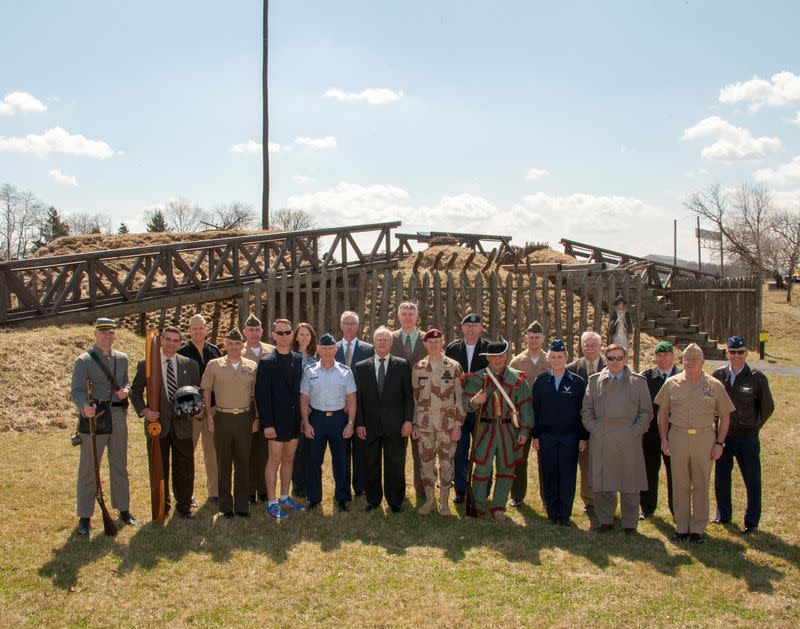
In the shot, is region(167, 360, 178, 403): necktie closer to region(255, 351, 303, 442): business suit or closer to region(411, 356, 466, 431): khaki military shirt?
region(255, 351, 303, 442): business suit

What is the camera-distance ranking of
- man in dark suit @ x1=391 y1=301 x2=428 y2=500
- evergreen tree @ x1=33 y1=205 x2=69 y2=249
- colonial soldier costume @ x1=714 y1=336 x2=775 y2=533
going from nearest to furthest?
1. colonial soldier costume @ x1=714 y1=336 x2=775 y2=533
2. man in dark suit @ x1=391 y1=301 x2=428 y2=500
3. evergreen tree @ x1=33 y1=205 x2=69 y2=249

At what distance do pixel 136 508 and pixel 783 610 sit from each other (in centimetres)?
508

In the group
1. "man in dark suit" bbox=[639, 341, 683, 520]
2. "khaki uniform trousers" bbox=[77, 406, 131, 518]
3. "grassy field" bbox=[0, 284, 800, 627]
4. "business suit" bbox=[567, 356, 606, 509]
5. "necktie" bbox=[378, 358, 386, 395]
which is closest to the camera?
"grassy field" bbox=[0, 284, 800, 627]

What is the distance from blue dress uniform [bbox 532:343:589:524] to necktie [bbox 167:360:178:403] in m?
3.18

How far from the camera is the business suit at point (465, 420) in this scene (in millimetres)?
6535

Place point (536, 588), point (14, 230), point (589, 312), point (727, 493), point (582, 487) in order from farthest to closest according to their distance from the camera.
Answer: point (14, 230)
point (589, 312)
point (582, 487)
point (727, 493)
point (536, 588)

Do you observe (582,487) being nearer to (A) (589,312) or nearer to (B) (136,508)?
(B) (136,508)

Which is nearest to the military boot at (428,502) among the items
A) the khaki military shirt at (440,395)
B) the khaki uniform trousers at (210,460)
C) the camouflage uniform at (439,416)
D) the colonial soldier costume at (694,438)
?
the camouflage uniform at (439,416)

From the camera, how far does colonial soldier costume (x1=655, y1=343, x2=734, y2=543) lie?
5.54 m

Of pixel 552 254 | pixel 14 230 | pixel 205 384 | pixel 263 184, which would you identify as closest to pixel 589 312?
pixel 552 254

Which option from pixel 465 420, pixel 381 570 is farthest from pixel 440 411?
pixel 381 570

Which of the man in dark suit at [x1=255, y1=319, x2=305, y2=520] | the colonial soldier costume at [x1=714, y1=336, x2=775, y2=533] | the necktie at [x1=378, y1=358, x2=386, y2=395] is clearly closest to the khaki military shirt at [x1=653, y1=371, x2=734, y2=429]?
the colonial soldier costume at [x1=714, y1=336, x2=775, y2=533]

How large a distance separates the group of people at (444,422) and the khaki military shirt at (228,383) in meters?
0.01

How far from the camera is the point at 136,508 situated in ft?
20.0
